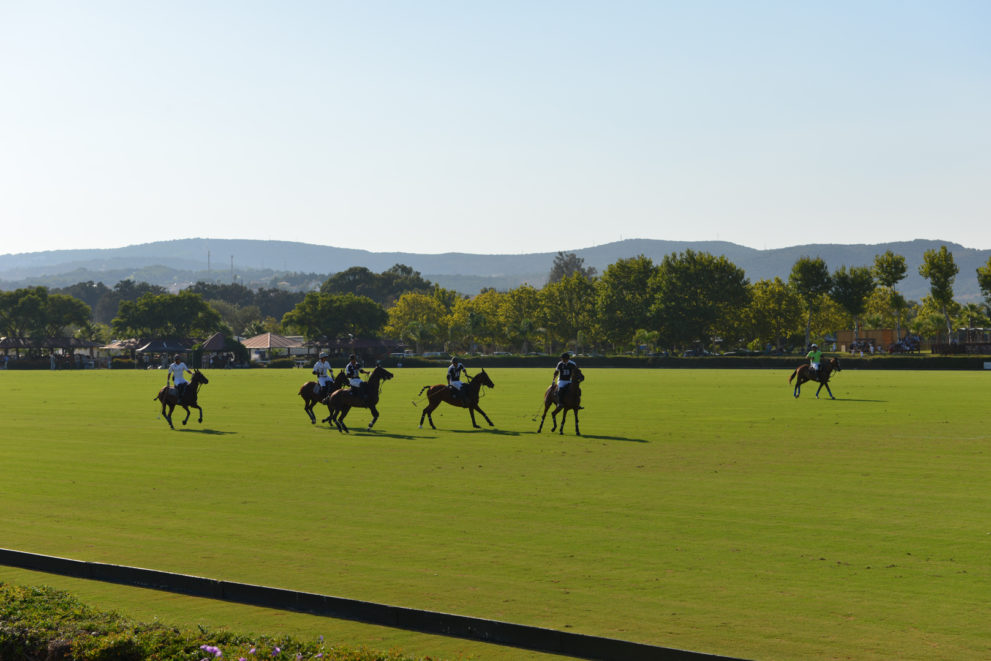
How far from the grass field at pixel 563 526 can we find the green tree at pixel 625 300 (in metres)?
93.0

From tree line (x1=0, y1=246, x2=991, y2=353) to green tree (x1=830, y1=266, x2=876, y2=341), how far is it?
13 centimetres

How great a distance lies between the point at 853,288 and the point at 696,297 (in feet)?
58.2

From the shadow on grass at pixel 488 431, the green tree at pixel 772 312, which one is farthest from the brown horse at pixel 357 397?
the green tree at pixel 772 312

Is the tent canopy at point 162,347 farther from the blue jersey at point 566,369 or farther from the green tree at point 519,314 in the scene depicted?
the blue jersey at point 566,369

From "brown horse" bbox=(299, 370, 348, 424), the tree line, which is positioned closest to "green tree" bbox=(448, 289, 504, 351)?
the tree line

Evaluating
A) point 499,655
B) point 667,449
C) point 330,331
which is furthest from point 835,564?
point 330,331

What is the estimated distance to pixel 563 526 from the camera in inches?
461

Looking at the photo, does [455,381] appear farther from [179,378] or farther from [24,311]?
[24,311]

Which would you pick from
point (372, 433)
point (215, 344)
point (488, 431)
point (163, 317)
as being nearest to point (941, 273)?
point (215, 344)

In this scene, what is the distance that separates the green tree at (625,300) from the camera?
11750cm

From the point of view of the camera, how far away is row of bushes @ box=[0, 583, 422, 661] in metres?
6.09

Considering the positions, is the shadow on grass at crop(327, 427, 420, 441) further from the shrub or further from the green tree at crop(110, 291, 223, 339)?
the green tree at crop(110, 291, 223, 339)

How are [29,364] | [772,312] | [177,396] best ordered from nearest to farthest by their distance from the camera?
[177,396] < [29,364] < [772,312]

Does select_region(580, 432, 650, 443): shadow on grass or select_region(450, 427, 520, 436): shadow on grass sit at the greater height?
select_region(580, 432, 650, 443): shadow on grass
